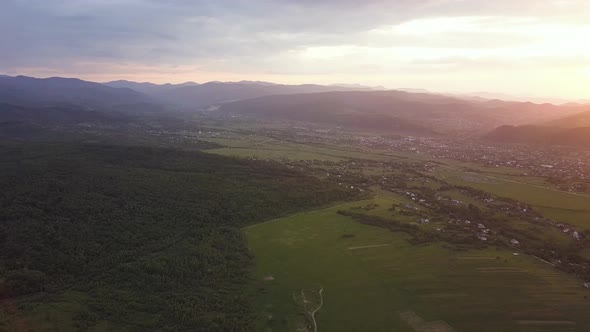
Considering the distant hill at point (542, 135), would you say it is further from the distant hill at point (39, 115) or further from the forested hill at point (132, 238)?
the distant hill at point (39, 115)

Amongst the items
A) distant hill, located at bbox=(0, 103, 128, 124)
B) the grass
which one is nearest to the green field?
the grass

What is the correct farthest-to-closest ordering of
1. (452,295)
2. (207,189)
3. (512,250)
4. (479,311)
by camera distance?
(207,189) < (512,250) < (452,295) < (479,311)

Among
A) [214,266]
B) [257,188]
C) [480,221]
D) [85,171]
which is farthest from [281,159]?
[214,266]

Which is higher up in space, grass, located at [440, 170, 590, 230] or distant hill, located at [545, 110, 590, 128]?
distant hill, located at [545, 110, 590, 128]

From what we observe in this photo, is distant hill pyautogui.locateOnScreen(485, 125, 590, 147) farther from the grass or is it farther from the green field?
the green field

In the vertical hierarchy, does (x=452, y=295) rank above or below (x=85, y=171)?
below

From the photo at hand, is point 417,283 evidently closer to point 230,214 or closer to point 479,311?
point 479,311
